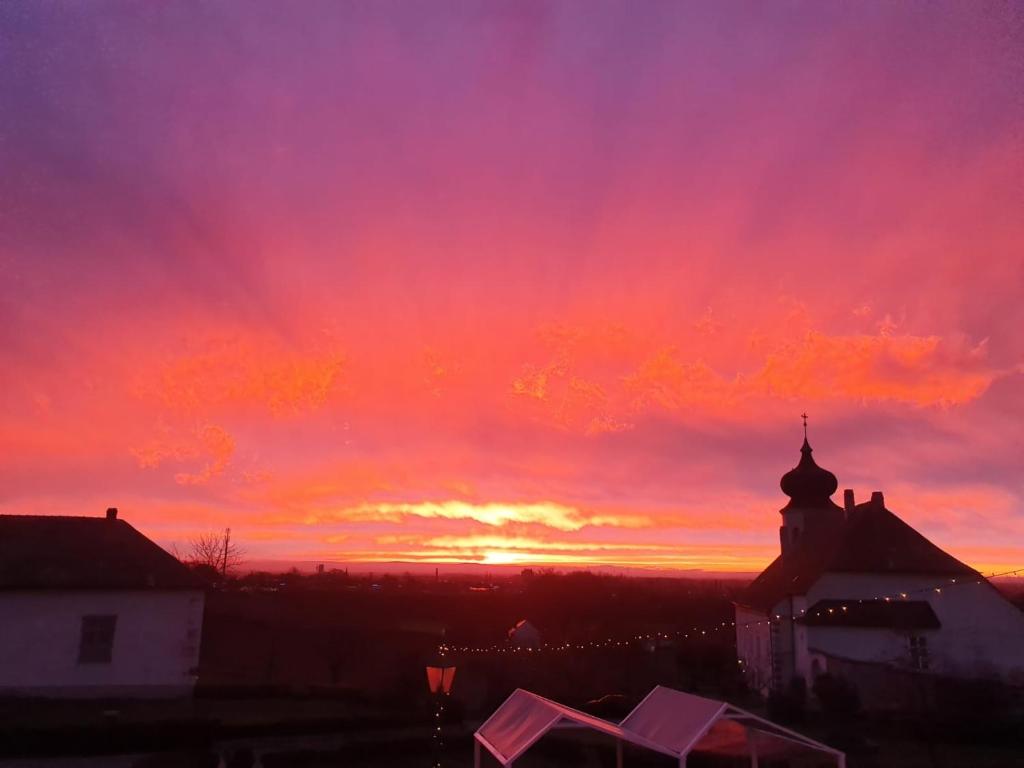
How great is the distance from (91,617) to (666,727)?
20875mm

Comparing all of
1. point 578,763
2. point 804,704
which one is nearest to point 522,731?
point 578,763

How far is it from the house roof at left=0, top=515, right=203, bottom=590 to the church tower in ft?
116

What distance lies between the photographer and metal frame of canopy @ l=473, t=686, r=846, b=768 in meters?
11.8

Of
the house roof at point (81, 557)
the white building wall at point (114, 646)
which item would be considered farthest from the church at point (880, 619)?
the house roof at point (81, 557)

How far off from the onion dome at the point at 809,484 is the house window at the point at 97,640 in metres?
38.3

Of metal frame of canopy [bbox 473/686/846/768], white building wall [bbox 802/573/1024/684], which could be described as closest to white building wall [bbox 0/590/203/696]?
metal frame of canopy [bbox 473/686/846/768]

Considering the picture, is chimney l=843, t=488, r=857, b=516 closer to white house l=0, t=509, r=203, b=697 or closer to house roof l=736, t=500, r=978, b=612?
house roof l=736, t=500, r=978, b=612

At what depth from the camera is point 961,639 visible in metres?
31.6

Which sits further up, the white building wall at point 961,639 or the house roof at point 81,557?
the house roof at point 81,557

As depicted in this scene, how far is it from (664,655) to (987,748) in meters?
20.2

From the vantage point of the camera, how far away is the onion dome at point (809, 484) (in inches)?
1912

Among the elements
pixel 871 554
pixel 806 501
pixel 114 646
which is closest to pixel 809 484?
pixel 806 501

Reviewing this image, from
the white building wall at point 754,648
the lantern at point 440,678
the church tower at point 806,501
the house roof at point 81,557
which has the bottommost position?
the white building wall at point 754,648

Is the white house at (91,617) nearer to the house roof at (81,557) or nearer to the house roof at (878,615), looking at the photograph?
the house roof at (81,557)
